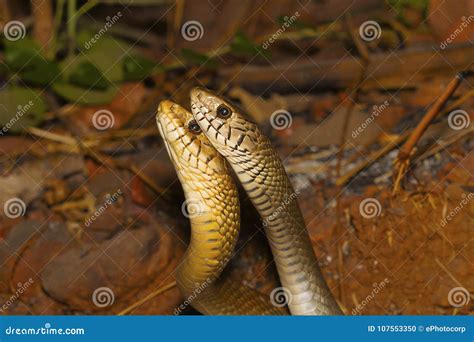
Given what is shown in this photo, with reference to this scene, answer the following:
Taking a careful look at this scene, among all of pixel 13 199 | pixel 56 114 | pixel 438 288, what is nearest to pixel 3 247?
pixel 13 199

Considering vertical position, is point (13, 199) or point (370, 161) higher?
point (370, 161)

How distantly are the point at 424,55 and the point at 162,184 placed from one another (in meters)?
1.63

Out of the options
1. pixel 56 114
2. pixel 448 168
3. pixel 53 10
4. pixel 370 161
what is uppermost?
pixel 448 168

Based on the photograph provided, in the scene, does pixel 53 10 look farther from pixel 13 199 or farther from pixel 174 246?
pixel 174 246

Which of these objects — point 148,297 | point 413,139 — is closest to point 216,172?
point 148,297

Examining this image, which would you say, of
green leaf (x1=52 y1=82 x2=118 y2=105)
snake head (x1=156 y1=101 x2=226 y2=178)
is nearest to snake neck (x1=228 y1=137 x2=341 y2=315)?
snake head (x1=156 y1=101 x2=226 y2=178)

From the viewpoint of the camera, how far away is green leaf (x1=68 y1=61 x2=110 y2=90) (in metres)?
3.59

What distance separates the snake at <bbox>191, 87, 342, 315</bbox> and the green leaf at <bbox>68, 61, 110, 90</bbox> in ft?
4.85

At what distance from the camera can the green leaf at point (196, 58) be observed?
3.43m

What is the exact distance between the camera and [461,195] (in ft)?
9.37

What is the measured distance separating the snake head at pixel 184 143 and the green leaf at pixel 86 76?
1445mm

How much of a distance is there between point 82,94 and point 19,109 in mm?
362

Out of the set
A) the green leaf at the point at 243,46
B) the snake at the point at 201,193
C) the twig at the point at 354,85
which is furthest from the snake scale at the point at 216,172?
the green leaf at the point at 243,46

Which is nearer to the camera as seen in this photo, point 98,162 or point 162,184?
point 162,184
